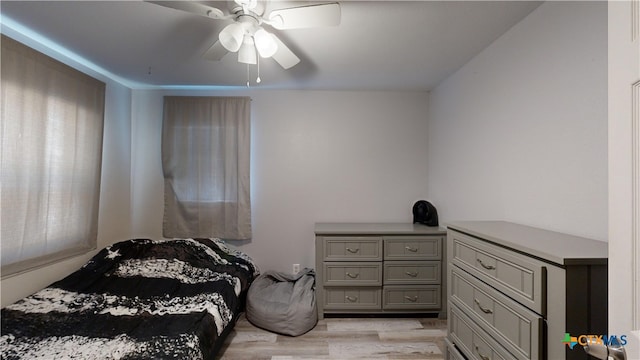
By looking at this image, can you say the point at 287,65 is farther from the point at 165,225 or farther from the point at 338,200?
the point at 165,225

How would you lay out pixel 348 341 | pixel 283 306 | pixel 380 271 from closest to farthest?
pixel 348 341 → pixel 283 306 → pixel 380 271

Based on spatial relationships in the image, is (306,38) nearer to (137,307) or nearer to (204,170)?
(204,170)

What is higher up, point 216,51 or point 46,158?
point 216,51

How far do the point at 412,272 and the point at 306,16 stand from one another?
88.6 inches

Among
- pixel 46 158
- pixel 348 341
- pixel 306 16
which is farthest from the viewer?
pixel 348 341

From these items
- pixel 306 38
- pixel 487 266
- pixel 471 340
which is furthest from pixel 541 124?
pixel 306 38

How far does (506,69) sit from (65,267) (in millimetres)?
3765

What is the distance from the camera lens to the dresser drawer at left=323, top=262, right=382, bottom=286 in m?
2.45

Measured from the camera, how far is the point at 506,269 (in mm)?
1178

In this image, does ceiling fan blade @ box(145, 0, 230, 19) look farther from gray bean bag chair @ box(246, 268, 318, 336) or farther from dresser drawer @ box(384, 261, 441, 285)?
dresser drawer @ box(384, 261, 441, 285)

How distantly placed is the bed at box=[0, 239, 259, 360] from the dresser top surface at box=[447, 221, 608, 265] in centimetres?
169

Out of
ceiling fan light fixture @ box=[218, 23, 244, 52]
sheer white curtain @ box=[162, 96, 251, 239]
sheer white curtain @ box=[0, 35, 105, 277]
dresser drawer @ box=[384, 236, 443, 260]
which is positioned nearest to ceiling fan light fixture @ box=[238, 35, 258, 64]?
ceiling fan light fixture @ box=[218, 23, 244, 52]

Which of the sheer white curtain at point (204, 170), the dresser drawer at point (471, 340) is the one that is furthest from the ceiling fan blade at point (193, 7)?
the dresser drawer at point (471, 340)

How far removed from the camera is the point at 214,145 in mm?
2924
